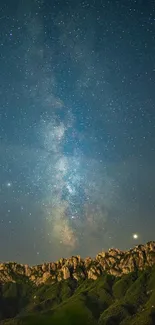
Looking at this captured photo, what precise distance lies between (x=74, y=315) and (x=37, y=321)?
0.81 meters

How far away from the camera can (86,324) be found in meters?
7.25

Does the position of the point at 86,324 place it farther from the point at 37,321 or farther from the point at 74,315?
the point at 37,321

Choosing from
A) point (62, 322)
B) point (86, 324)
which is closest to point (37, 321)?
point (62, 322)

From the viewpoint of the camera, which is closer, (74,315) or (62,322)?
(62,322)

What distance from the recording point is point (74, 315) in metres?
7.60

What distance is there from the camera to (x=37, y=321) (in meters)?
7.16

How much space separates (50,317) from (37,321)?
510 millimetres

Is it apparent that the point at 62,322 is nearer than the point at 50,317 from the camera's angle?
Yes

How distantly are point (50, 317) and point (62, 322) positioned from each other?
0.58 metres

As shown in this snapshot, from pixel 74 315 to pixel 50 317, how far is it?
0.47 metres

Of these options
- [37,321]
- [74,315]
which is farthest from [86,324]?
[37,321]

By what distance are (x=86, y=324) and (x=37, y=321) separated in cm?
91

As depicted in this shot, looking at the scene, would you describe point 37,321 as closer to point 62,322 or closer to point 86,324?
point 62,322
